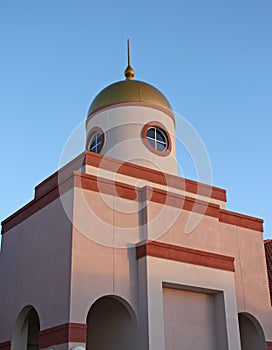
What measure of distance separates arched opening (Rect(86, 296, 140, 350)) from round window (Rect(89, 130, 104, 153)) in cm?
595

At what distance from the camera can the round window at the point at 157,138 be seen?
60.1 feet

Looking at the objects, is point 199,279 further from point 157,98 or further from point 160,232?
point 157,98

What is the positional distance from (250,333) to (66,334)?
6.65m

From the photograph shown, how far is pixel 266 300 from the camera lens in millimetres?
16016

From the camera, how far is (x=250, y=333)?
15.9 metres

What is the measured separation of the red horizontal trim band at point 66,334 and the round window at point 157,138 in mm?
7854

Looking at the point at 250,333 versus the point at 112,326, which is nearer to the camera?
the point at 112,326

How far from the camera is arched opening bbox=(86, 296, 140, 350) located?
13.2m

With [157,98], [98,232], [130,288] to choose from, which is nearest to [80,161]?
[98,232]

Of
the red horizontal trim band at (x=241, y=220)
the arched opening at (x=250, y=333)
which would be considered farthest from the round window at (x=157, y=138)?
the arched opening at (x=250, y=333)

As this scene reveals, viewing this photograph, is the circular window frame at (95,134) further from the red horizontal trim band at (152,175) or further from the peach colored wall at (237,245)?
the peach colored wall at (237,245)

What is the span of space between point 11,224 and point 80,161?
3167 millimetres

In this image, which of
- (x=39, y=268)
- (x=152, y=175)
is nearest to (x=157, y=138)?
(x=152, y=175)

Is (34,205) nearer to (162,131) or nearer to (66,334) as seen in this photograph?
(66,334)
